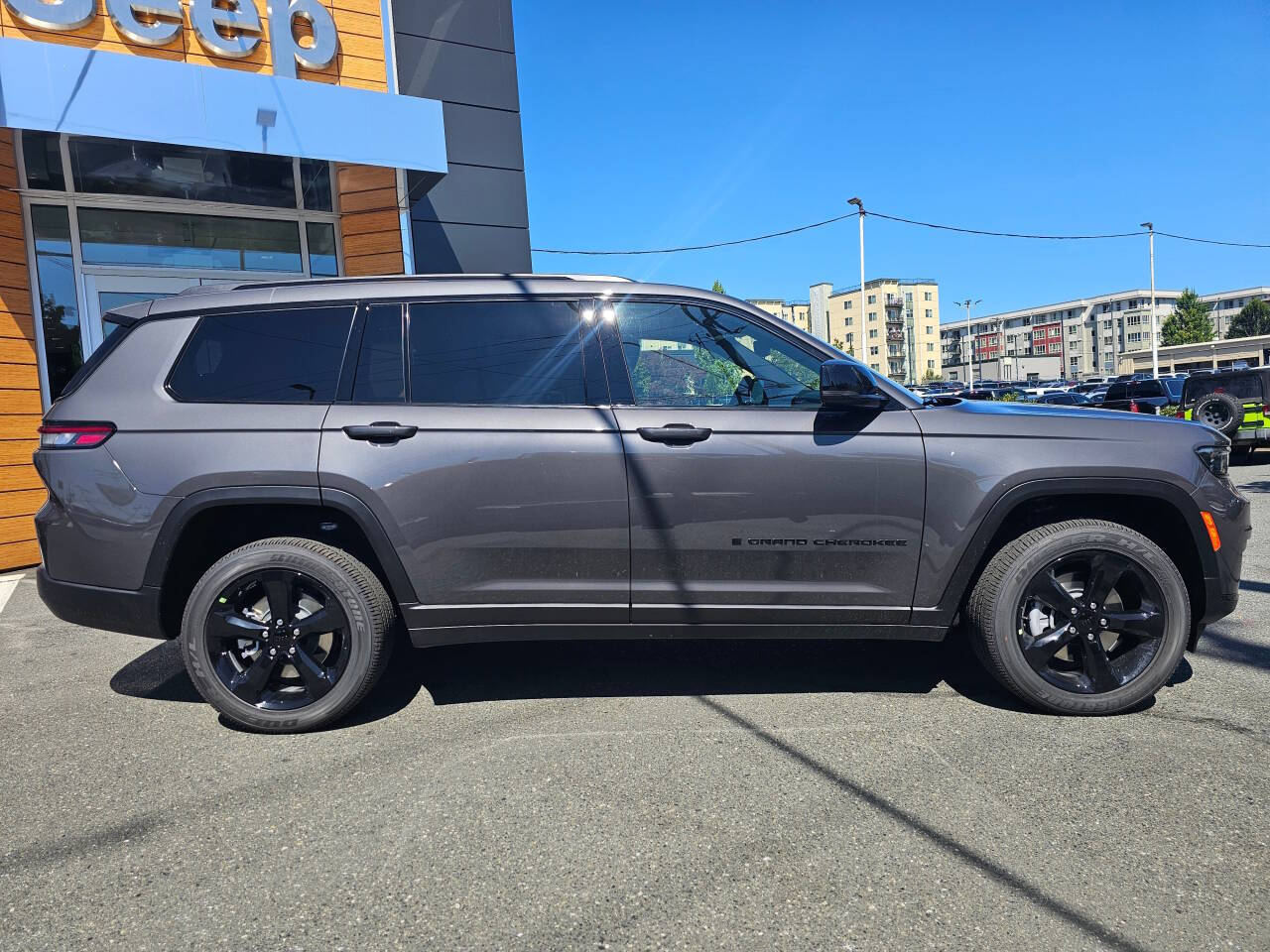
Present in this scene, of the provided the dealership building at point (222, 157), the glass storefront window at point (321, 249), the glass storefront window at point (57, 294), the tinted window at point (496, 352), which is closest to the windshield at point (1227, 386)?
the dealership building at point (222, 157)

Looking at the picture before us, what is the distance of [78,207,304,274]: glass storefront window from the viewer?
311 inches

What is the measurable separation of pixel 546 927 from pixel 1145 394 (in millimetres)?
28986

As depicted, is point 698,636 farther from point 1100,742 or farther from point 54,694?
point 54,694

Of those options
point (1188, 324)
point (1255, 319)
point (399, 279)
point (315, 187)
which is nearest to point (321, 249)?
point (315, 187)

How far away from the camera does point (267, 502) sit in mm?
3258

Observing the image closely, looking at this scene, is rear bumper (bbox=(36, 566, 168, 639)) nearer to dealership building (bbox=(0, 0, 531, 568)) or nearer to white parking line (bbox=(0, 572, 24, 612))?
white parking line (bbox=(0, 572, 24, 612))

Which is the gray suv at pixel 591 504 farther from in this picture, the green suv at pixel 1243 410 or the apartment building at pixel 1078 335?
the apartment building at pixel 1078 335

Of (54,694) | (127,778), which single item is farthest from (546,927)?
(54,694)

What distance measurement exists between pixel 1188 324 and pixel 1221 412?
8678 cm

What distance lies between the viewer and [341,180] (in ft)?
27.7

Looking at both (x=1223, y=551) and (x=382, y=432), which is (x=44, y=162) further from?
(x=1223, y=551)

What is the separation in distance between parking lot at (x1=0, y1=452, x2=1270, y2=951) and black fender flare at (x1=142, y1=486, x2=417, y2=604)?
806 millimetres

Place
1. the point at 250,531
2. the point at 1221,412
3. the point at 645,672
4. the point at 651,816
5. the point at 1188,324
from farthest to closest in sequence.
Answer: the point at 1188,324, the point at 1221,412, the point at 645,672, the point at 250,531, the point at 651,816

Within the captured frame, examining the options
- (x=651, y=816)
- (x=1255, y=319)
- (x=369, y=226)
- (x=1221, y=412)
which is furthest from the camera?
(x=1255, y=319)
